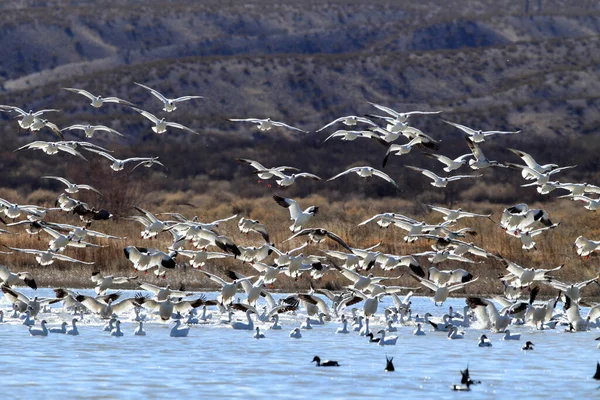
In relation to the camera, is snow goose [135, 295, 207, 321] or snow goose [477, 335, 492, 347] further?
snow goose [135, 295, 207, 321]

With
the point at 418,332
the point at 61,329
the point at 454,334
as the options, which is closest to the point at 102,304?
the point at 61,329

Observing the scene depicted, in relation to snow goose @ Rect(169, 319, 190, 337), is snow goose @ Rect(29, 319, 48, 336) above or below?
below

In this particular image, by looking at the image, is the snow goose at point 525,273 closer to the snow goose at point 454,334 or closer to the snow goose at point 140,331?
the snow goose at point 454,334

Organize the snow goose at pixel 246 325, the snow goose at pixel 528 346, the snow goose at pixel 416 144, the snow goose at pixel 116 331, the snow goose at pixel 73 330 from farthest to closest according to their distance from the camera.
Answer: the snow goose at pixel 246 325 → the snow goose at pixel 416 144 → the snow goose at pixel 73 330 → the snow goose at pixel 116 331 → the snow goose at pixel 528 346

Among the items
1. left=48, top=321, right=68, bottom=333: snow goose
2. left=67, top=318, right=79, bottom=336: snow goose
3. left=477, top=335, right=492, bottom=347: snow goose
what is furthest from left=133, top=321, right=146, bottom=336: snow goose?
left=477, top=335, right=492, bottom=347: snow goose

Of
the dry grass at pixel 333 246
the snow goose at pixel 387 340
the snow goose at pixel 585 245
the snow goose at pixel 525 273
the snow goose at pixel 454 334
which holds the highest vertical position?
the dry grass at pixel 333 246

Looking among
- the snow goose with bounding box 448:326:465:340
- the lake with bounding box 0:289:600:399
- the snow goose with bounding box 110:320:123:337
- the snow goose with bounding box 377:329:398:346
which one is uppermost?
the snow goose with bounding box 448:326:465:340

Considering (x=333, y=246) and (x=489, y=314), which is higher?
(x=333, y=246)

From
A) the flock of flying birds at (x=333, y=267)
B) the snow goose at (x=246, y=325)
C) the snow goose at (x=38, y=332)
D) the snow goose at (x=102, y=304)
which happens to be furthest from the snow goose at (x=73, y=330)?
the snow goose at (x=246, y=325)

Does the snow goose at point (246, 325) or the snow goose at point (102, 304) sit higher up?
the snow goose at point (102, 304)

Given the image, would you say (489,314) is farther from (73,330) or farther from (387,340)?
(73,330)

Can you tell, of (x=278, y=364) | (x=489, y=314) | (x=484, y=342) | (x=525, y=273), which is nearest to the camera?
(x=278, y=364)

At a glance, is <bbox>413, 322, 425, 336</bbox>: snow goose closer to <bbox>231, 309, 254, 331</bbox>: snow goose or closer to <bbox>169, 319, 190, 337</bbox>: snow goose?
<bbox>231, 309, 254, 331</bbox>: snow goose

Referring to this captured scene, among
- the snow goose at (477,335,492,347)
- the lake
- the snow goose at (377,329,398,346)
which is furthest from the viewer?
the snow goose at (377,329,398,346)
